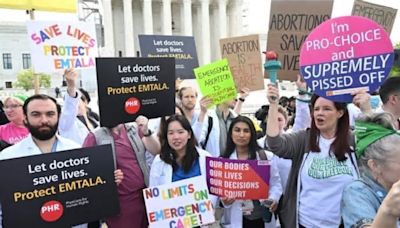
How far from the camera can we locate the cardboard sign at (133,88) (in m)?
2.88

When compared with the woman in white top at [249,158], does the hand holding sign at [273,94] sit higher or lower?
higher

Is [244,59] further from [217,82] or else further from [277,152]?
[277,152]

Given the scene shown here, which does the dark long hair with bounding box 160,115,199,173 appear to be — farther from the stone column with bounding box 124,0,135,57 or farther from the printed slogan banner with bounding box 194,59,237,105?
the stone column with bounding box 124,0,135,57

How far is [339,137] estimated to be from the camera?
255cm

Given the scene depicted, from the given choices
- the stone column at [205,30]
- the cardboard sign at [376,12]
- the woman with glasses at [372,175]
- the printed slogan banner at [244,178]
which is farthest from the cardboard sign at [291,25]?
the stone column at [205,30]

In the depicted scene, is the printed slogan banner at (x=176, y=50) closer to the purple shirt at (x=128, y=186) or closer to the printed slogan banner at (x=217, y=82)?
the printed slogan banner at (x=217, y=82)

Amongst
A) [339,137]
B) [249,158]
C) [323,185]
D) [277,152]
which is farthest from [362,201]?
[249,158]

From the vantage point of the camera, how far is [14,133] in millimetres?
4238

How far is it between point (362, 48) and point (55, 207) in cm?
218

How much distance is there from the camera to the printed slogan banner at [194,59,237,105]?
14.1ft

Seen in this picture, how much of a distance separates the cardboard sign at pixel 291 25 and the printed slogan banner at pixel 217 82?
0.76m

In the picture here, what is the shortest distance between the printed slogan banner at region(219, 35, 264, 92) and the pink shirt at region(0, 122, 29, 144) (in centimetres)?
246

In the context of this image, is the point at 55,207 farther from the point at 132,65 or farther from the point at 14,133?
the point at 14,133

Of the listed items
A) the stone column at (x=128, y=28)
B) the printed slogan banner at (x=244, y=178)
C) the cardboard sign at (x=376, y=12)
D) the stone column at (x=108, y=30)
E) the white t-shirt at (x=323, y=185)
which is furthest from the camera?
the stone column at (x=128, y=28)
